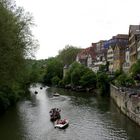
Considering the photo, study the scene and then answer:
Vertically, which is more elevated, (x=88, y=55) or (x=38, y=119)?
(x=88, y=55)

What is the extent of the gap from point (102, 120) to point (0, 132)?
14.1 m

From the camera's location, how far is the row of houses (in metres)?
87.9

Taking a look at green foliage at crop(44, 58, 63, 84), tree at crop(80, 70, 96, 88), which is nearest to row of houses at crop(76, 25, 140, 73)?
tree at crop(80, 70, 96, 88)

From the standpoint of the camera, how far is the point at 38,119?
5219cm

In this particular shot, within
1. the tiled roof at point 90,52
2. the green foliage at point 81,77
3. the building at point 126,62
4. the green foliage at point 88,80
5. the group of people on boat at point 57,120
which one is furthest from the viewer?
the tiled roof at point 90,52

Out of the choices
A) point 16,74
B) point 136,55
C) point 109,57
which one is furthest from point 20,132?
point 109,57

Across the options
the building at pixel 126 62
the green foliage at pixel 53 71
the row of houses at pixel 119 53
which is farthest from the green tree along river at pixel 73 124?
the green foliage at pixel 53 71

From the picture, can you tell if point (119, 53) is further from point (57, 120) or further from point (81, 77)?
point (57, 120)

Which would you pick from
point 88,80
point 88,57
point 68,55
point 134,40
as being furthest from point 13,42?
point 68,55

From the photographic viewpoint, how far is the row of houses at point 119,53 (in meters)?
87.9

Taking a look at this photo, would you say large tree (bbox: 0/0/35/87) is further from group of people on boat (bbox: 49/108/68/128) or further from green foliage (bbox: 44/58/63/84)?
green foliage (bbox: 44/58/63/84)

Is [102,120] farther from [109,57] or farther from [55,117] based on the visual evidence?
[109,57]

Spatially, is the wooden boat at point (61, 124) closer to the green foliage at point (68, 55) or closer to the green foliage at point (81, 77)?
the green foliage at point (81, 77)

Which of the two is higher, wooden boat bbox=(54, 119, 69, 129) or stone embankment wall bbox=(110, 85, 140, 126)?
stone embankment wall bbox=(110, 85, 140, 126)
